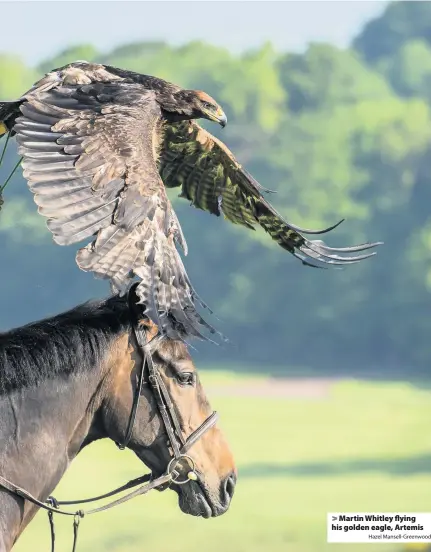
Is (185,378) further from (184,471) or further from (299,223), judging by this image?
(299,223)

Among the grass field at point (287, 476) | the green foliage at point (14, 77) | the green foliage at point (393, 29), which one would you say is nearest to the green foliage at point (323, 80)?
the green foliage at point (14, 77)

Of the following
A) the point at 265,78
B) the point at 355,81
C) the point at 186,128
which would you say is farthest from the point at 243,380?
the point at 186,128

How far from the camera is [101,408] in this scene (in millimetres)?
Result: 3936

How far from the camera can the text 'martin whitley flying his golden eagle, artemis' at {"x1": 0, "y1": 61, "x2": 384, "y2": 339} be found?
12.8 feet

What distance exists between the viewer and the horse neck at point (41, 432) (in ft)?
12.4

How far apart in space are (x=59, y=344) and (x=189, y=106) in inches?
63.7

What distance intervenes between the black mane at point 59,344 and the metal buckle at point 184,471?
398 mm

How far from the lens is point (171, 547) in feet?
37.6

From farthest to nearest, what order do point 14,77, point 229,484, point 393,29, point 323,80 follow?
point 393,29, point 323,80, point 14,77, point 229,484

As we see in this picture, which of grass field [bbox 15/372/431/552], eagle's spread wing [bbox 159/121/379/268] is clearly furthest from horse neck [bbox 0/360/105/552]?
grass field [bbox 15/372/431/552]

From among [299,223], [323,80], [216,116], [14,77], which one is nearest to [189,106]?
[216,116]

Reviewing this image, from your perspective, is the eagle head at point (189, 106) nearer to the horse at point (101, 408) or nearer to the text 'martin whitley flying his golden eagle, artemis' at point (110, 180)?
the text 'martin whitley flying his golden eagle, artemis' at point (110, 180)

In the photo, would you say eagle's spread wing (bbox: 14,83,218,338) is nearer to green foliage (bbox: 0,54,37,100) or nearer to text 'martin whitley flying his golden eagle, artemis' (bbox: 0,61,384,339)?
text 'martin whitley flying his golden eagle, artemis' (bbox: 0,61,384,339)

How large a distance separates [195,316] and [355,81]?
31618mm
